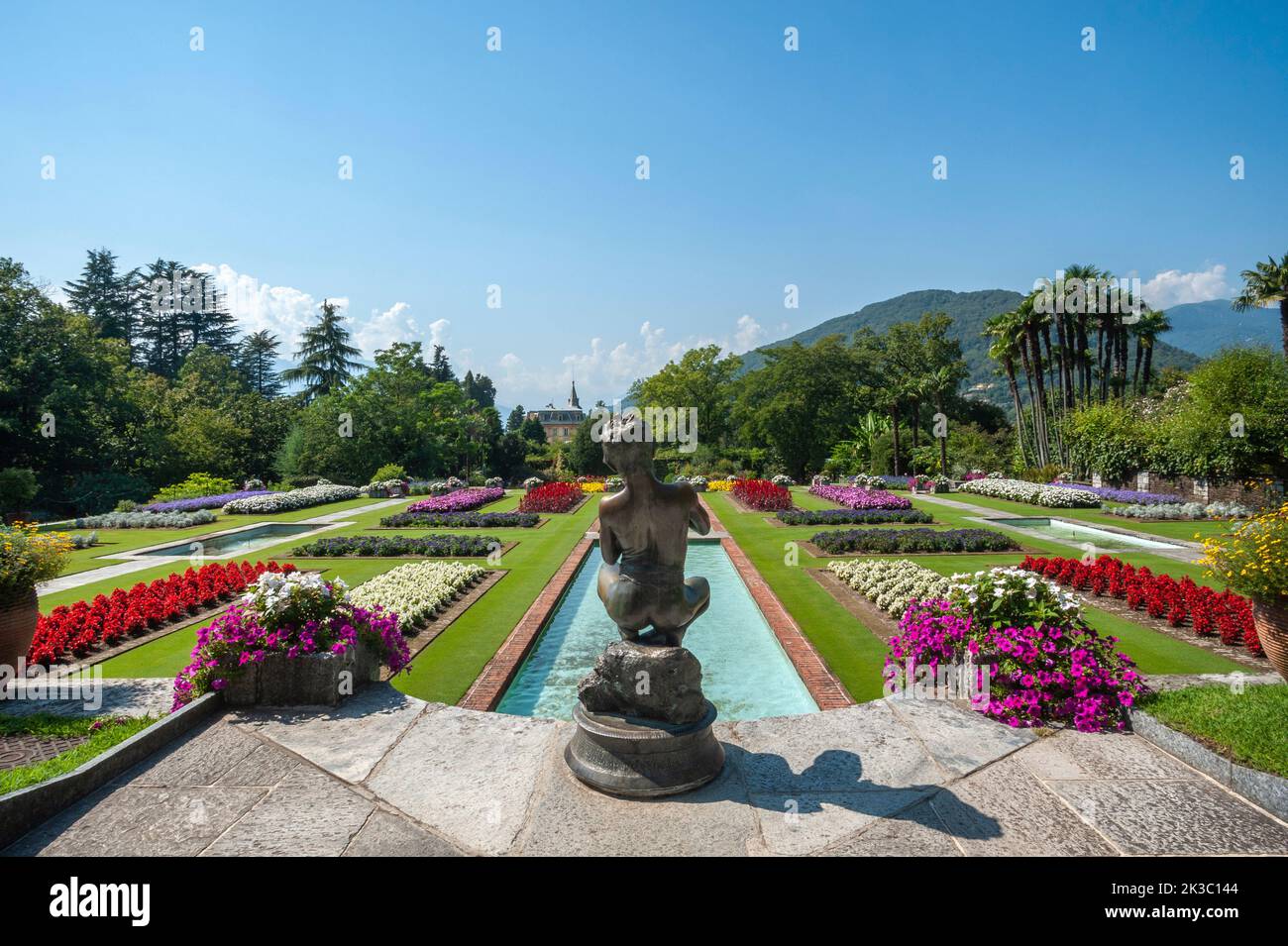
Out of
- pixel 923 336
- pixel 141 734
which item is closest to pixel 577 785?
pixel 141 734

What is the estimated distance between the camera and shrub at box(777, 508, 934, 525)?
2064cm

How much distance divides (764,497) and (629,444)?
2082 centimetres

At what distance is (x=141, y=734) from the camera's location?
515 cm

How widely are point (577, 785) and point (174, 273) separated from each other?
226 ft

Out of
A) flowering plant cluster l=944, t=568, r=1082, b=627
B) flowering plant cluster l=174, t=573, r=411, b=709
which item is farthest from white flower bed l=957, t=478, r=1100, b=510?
flowering plant cluster l=174, t=573, r=411, b=709

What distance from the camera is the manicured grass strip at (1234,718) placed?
4621 millimetres

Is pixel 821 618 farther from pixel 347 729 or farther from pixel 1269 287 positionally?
pixel 1269 287

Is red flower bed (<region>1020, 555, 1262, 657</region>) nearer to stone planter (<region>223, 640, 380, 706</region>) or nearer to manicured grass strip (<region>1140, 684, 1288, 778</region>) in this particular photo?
manicured grass strip (<region>1140, 684, 1288, 778</region>)

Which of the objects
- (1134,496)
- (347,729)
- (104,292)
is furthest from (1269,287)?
(104,292)

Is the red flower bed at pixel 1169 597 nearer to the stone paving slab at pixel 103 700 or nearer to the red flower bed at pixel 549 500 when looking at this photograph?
the stone paving slab at pixel 103 700

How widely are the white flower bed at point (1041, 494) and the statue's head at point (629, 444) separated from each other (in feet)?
82.9

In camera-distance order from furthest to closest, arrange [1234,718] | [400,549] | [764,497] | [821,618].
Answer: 1. [764,497]
2. [400,549]
3. [821,618]
4. [1234,718]

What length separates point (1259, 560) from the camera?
590 centimetres
